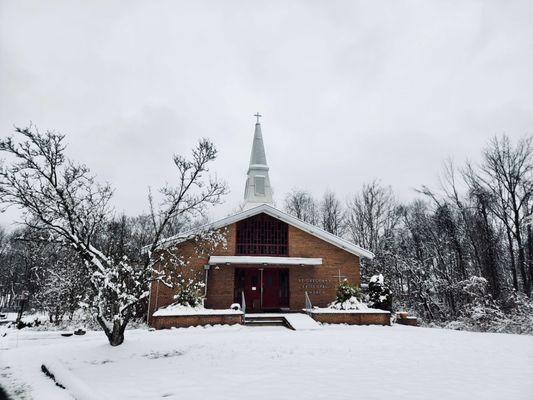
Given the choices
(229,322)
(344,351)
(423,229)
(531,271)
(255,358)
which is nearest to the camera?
(255,358)

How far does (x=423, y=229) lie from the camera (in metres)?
32.2

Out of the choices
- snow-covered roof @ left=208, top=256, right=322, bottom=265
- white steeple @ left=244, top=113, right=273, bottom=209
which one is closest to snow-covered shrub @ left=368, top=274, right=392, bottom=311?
snow-covered roof @ left=208, top=256, right=322, bottom=265

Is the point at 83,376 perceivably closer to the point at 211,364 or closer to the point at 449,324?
the point at 211,364

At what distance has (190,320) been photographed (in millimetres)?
13648

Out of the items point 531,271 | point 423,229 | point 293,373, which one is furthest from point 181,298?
point 423,229

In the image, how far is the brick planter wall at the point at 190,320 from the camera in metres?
13.4

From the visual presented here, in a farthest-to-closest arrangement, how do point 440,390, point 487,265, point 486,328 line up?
1. point 487,265
2. point 486,328
3. point 440,390

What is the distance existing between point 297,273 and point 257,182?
28.1 ft

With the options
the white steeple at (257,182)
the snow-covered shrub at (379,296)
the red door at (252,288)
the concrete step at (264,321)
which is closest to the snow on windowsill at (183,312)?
the concrete step at (264,321)

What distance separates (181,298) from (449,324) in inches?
560

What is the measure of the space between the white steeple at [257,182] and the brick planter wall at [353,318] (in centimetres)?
1054

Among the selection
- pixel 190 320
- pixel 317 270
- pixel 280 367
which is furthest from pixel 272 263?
pixel 280 367

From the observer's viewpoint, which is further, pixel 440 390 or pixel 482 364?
pixel 482 364

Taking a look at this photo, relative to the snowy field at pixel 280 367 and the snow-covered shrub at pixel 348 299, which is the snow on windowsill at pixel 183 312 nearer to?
the snowy field at pixel 280 367
